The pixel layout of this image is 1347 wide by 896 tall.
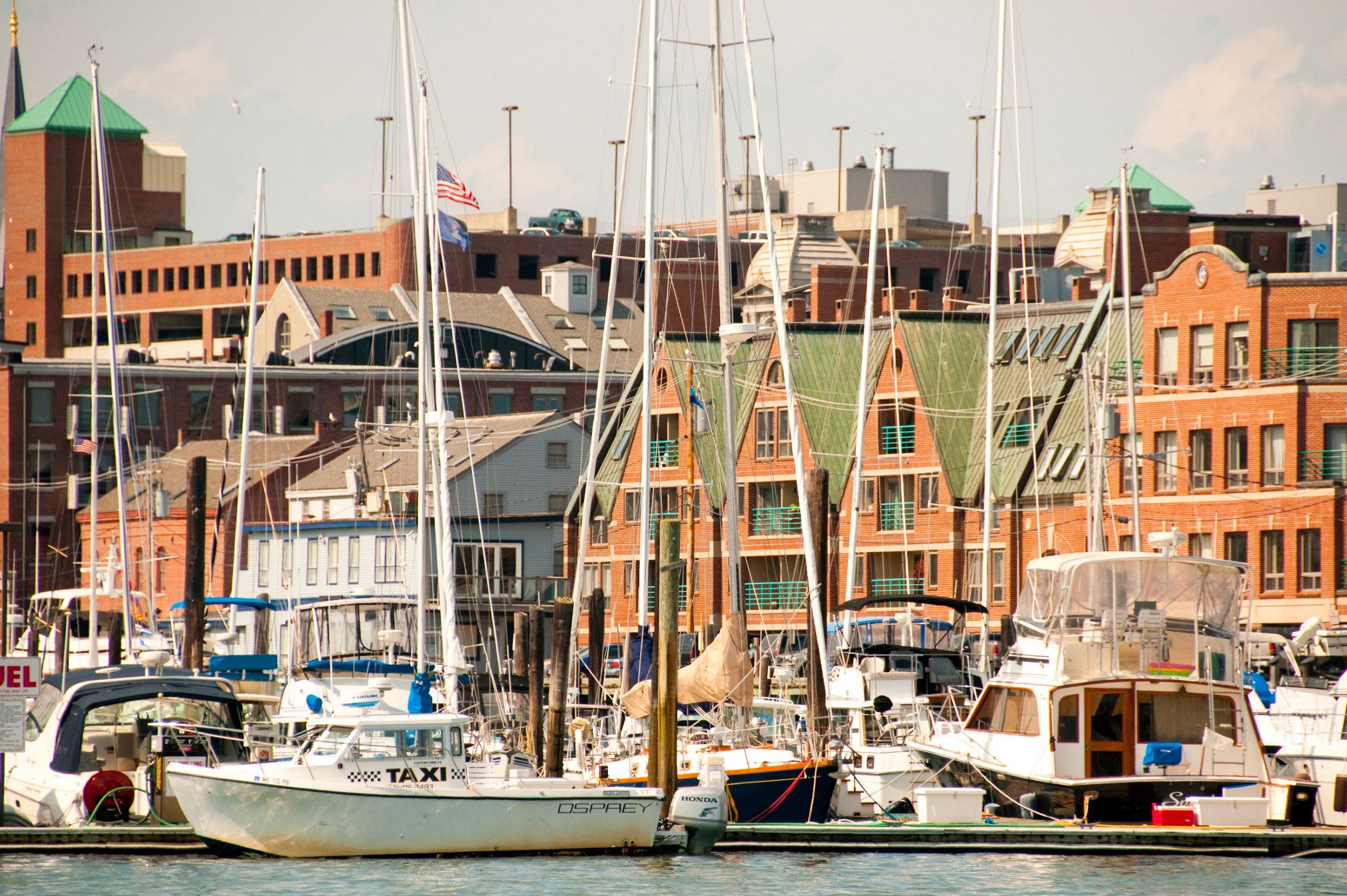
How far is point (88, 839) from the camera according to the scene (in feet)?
124

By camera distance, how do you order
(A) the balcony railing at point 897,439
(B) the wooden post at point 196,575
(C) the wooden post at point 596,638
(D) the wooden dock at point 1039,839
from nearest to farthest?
(D) the wooden dock at point 1039,839
(B) the wooden post at point 196,575
(C) the wooden post at point 596,638
(A) the balcony railing at point 897,439

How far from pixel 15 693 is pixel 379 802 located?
Answer: 6120 mm

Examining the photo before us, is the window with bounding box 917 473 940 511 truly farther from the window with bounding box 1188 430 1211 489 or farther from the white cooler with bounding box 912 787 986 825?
the white cooler with bounding box 912 787 986 825

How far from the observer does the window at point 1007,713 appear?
42094 mm

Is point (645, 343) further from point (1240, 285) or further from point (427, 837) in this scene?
point (1240, 285)

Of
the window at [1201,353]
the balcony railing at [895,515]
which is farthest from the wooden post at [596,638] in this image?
the balcony railing at [895,515]

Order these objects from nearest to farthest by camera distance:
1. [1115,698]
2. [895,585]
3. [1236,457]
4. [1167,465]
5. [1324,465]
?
1. [1115,698]
2. [1324,465]
3. [1236,457]
4. [1167,465]
5. [895,585]

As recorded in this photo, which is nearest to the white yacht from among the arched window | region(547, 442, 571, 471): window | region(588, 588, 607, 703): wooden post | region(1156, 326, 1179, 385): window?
region(588, 588, 607, 703): wooden post

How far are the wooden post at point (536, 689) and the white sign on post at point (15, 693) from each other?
14.7 meters

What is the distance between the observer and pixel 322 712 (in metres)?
38.5

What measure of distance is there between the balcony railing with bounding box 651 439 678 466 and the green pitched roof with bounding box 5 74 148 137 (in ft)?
254

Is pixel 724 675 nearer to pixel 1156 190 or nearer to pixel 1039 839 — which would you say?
pixel 1039 839

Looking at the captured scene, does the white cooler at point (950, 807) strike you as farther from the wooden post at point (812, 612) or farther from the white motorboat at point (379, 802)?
the white motorboat at point (379, 802)

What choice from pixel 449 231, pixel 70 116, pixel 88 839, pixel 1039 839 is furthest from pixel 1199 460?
pixel 70 116
